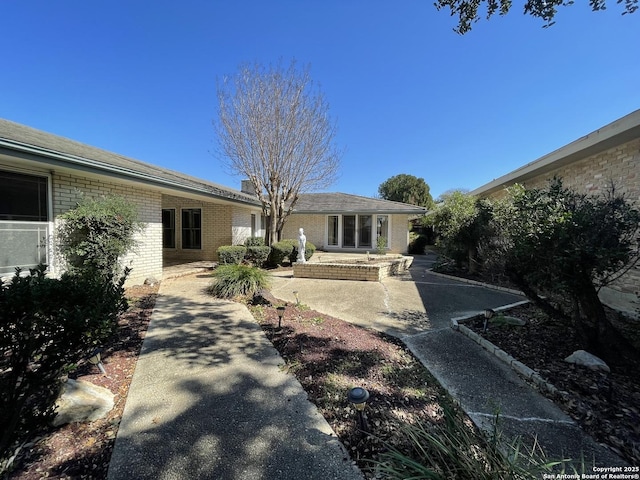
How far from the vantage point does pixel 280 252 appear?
37.9ft

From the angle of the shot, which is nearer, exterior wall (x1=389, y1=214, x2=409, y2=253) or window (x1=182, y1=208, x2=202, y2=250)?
window (x1=182, y1=208, x2=202, y2=250)

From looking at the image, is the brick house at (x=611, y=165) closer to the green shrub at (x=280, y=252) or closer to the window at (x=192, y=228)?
the green shrub at (x=280, y=252)

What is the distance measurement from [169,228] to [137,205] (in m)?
6.08

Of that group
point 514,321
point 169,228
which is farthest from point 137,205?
point 514,321

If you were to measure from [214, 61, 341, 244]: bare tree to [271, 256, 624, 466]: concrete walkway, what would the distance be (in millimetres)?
4542

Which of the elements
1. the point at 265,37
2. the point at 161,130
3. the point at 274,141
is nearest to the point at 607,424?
the point at 274,141

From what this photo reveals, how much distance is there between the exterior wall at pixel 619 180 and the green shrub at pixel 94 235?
970 cm

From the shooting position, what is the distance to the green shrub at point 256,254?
36.4ft

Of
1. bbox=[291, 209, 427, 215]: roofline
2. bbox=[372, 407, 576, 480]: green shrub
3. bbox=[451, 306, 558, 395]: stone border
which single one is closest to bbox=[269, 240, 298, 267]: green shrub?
bbox=[291, 209, 427, 215]: roofline

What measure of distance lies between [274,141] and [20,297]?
394 inches

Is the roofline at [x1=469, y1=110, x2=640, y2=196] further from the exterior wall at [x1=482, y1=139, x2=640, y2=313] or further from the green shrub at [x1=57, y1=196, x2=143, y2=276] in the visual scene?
the green shrub at [x1=57, y1=196, x2=143, y2=276]

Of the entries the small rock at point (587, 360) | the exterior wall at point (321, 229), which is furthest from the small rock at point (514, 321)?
the exterior wall at point (321, 229)

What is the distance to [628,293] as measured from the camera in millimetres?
5824

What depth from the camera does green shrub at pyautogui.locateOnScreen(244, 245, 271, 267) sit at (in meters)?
11.1
